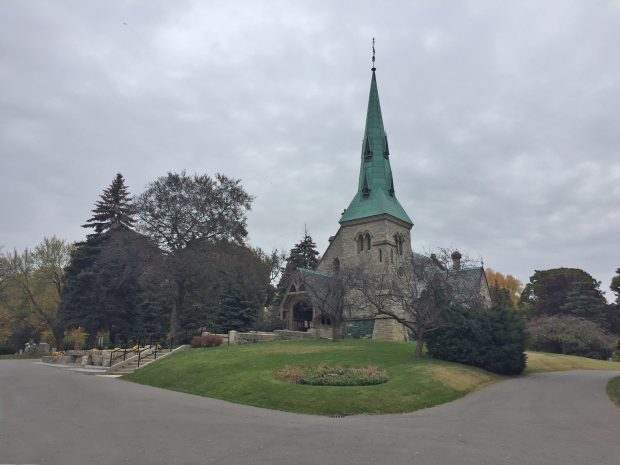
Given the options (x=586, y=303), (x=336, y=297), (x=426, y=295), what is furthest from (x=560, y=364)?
(x=586, y=303)

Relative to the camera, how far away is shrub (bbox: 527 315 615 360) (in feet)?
137

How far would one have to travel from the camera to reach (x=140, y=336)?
48156 mm

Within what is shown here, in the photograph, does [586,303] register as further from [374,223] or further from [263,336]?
[263,336]

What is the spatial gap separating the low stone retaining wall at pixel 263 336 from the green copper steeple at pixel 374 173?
49.5 ft

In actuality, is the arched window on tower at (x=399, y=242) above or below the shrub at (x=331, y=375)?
above

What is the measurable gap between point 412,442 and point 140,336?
42860mm

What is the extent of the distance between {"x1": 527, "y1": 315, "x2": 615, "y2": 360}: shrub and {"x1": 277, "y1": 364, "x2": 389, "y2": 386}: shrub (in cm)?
2751

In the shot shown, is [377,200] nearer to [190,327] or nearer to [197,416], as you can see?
[190,327]

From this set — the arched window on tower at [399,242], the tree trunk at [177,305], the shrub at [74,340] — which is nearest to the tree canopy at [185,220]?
the tree trunk at [177,305]

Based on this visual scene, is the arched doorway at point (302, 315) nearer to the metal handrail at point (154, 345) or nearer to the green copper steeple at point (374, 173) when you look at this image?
the metal handrail at point (154, 345)

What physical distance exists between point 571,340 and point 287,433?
126 feet

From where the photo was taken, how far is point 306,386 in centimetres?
1680

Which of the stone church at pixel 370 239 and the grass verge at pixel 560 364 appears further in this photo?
the stone church at pixel 370 239

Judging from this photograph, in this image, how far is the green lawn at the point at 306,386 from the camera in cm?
1523
